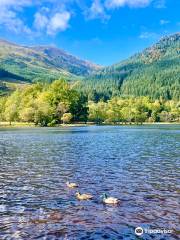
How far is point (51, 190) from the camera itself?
125ft

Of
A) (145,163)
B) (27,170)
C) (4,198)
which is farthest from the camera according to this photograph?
(145,163)

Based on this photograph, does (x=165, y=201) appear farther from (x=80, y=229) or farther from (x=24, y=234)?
(x=24, y=234)

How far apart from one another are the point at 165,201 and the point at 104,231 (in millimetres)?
9398

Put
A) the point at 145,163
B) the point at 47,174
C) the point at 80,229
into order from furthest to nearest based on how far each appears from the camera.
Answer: the point at 145,163, the point at 47,174, the point at 80,229

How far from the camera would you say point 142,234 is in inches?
974

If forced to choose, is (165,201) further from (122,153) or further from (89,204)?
(122,153)

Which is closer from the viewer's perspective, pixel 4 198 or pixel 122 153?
pixel 4 198

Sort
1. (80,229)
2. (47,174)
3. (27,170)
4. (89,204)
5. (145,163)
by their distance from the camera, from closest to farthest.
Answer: (80,229), (89,204), (47,174), (27,170), (145,163)

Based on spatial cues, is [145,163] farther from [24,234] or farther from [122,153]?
[24,234]

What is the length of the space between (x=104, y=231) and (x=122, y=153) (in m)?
45.5

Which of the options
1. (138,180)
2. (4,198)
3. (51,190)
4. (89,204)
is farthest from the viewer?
(138,180)

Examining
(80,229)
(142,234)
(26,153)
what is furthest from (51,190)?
(26,153)

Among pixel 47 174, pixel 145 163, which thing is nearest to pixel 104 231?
pixel 47 174

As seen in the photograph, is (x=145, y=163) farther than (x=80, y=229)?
Yes
